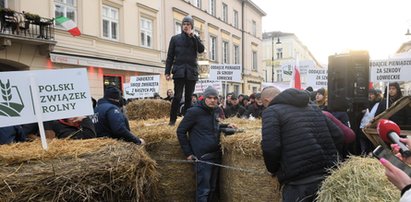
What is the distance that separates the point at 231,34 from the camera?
122ft

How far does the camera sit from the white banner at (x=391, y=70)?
8461 millimetres

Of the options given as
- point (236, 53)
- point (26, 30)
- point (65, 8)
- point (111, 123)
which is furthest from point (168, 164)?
point (236, 53)

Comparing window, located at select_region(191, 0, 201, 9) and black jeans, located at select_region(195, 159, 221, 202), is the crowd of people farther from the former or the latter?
window, located at select_region(191, 0, 201, 9)

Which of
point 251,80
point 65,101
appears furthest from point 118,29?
point 251,80

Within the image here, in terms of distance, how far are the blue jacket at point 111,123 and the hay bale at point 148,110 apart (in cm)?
436

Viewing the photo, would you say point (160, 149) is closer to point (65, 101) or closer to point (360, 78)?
point (65, 101)

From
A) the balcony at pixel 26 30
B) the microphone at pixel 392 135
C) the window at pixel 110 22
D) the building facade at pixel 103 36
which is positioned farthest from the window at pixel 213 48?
the microphone at pixel 392 135

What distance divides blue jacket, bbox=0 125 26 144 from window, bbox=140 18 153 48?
61.5ft

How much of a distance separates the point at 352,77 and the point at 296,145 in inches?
89.1

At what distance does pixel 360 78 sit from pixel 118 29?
17628 millimetres

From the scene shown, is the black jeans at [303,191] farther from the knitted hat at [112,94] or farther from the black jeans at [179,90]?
the black jeans at [179,90]

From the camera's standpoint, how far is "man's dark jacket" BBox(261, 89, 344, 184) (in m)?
3.45

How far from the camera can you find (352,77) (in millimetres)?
5234

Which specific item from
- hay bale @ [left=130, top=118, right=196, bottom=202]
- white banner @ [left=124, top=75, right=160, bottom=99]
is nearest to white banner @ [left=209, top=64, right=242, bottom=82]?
white banner @ [left=124, top=75, right=160, bottom=99]
